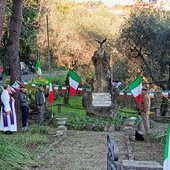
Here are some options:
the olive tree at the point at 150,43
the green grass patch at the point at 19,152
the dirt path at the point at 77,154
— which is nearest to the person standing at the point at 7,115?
the dirt path at the point at 77,154

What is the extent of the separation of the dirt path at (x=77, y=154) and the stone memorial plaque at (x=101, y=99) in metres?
3.62

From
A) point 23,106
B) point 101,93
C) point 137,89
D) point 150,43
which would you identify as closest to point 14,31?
point 23,106

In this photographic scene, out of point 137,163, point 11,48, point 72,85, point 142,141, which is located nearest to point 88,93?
point 72,85

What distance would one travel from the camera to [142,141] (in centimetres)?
1412

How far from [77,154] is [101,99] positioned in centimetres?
712

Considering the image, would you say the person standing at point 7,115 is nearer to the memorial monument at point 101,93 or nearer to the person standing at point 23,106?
the person standing at point 23,106

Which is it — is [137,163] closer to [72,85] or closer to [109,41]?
[72,85]

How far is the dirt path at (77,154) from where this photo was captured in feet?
32.3

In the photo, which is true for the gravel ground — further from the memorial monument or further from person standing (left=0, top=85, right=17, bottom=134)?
the memorial monument

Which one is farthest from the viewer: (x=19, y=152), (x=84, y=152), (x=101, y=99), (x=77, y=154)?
(x=101, y=99)

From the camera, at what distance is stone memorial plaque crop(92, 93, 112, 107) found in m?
18.2

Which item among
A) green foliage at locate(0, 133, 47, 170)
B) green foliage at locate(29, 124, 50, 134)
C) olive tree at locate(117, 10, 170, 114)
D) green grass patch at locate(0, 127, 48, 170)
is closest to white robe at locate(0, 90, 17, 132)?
green foliage at locate(29, 124, 50, 134)

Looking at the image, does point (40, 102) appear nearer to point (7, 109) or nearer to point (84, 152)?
point (7, 109)

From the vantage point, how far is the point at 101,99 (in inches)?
719
